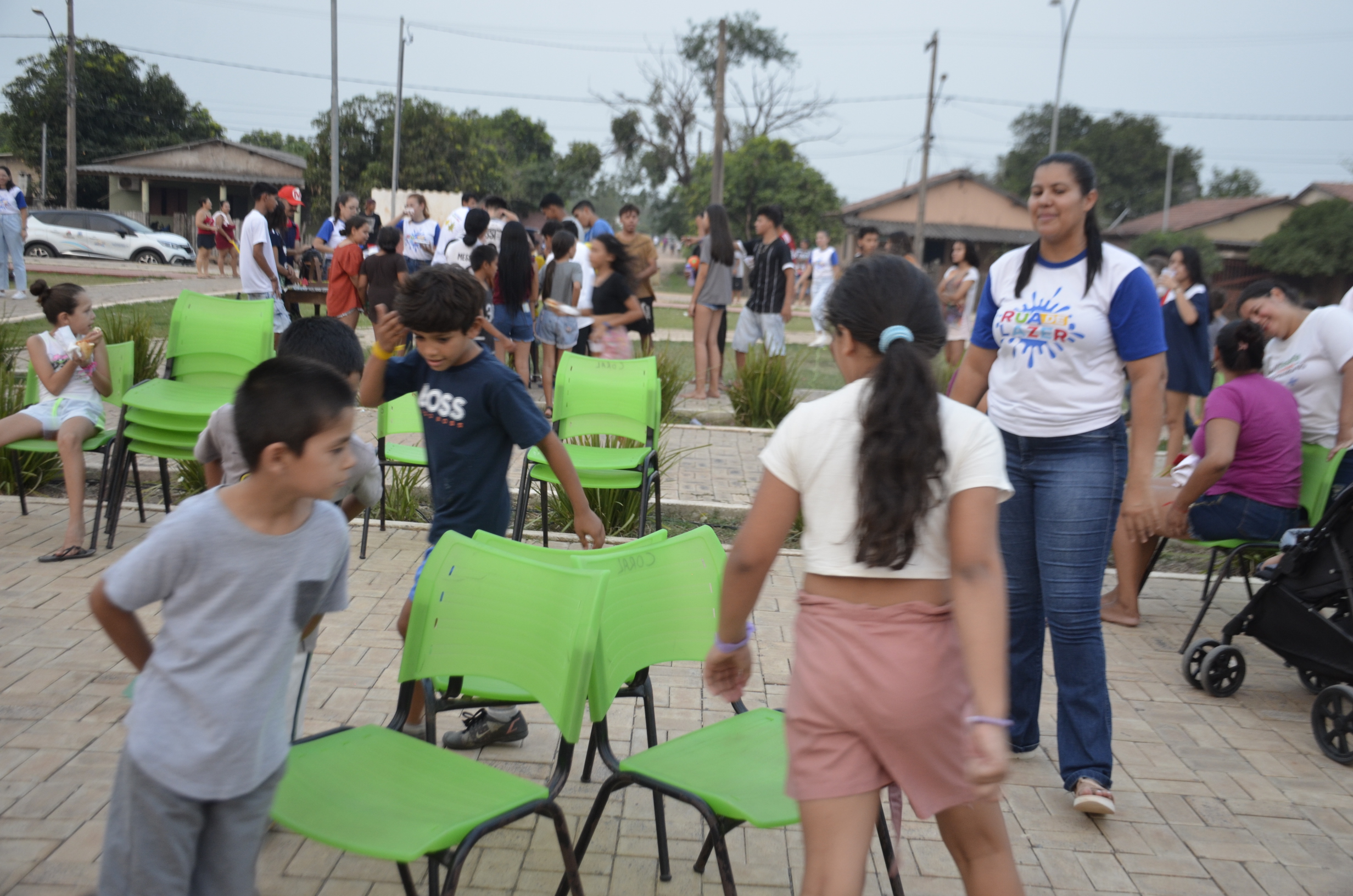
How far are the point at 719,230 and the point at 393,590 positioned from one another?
6.41 m

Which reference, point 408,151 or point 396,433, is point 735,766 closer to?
point 396,433

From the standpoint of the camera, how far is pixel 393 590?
514 centimetres

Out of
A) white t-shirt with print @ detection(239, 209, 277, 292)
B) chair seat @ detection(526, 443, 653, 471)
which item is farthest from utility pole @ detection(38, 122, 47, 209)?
chair seat @ detection(526, 443, 653, 471)

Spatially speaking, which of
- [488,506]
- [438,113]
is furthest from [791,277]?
[438,113]

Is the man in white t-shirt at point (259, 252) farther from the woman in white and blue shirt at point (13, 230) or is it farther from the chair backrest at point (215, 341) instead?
the woman in white and blue shirt at point (13, 230)

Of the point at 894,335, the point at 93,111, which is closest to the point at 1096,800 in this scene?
the point at 894,335

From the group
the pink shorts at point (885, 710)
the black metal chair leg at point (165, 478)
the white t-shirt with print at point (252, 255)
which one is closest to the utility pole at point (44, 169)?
the white t-shirt with print at point (252, 255)

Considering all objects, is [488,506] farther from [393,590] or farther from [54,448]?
[54,448]

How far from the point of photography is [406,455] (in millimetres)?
5738

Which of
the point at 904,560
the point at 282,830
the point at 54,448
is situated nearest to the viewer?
the point at 904,560

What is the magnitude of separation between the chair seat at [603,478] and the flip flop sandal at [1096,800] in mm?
2951

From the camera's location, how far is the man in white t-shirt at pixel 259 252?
9617 mm

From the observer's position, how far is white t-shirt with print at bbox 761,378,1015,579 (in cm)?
197

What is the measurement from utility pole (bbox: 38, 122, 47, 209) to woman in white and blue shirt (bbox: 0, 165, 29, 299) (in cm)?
2867
